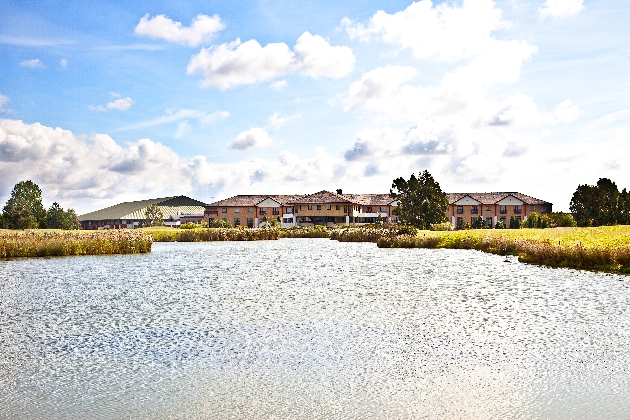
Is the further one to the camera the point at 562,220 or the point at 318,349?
the point at 562,220

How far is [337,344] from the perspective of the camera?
507 inches

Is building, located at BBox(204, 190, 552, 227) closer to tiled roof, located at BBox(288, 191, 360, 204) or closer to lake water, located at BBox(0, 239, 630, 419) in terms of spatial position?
tiled roof, located at BBox(288, 191, 360, 204)

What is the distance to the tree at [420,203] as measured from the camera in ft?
239

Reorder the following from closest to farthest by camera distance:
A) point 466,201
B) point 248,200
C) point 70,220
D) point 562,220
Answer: point 562,220 → point 70,220 → point 466,201 → point 248,200

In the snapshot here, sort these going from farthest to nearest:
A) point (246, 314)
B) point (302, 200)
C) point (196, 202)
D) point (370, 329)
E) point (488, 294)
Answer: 1. point (196, 202)
2. point (302, 200)
3. point (488, 294)
4. point (246, 314)
5. point (370, 329)

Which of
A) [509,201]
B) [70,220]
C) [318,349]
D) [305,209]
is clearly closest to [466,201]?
[509,201]

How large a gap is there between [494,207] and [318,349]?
9297 cm

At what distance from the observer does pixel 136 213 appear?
109562 millimetres

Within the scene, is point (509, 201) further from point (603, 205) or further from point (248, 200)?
point (248, 200)

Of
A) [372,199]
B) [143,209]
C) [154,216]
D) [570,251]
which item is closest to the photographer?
[570,251]

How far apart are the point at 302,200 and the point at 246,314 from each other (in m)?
84.0

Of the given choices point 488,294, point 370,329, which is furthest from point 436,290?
point 370,329

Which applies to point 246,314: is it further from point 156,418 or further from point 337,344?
point 156,418

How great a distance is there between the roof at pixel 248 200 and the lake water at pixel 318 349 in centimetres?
8043
